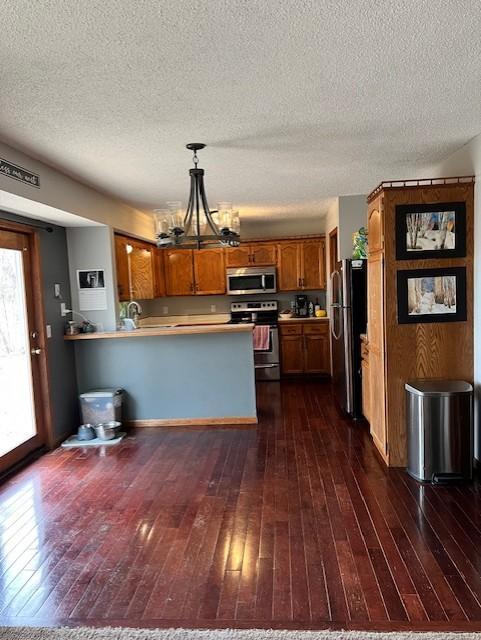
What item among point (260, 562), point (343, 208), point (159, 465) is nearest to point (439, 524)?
point (260, 562)

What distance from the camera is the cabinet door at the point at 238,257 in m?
7.08

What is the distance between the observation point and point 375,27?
5.95 feet

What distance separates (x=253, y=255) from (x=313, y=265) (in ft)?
3.09

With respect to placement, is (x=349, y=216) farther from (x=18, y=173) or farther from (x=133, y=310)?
(x=18, y=173)

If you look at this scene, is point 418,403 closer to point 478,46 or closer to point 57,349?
point 478,46

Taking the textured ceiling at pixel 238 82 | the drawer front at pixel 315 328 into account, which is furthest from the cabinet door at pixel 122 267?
the drawer front at pixel 315 328

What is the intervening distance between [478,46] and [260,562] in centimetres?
266

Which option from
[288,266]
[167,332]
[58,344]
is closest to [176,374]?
[167,332]

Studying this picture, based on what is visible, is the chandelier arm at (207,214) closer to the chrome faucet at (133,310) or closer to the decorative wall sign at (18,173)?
the decorative wall sign at (18,173)

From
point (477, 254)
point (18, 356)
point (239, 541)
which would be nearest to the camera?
point (239, 541)

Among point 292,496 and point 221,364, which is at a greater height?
point 221,364

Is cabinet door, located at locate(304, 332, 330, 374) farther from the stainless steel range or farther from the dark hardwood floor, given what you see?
the dark hardwood floor

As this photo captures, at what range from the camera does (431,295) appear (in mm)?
3361

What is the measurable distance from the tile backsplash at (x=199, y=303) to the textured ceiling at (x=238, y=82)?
3676 millimetres
